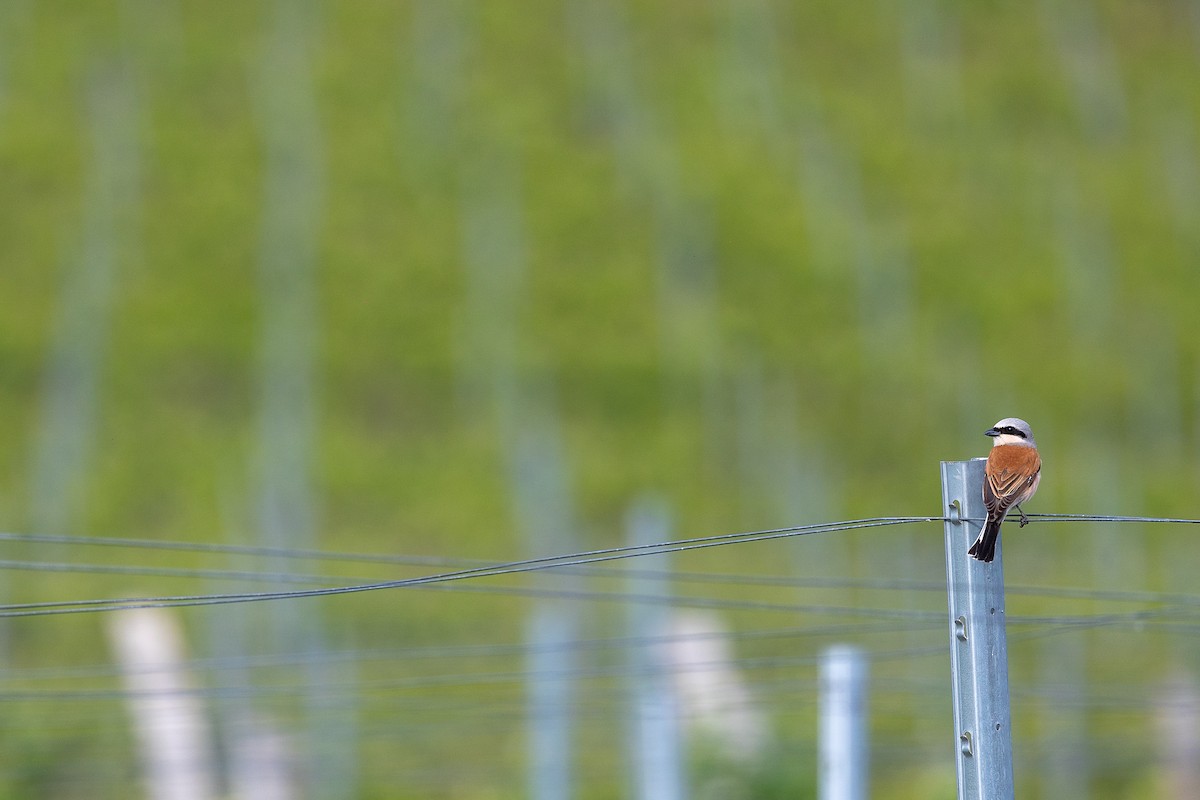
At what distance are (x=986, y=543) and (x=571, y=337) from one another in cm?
2691

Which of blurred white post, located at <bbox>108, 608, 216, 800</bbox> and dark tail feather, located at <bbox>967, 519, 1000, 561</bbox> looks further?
blurred white post, located at <bbox>108, 608, 216, 800</bbox>

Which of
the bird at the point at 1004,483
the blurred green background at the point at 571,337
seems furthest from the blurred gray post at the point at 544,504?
the bird at the point at 1004,483

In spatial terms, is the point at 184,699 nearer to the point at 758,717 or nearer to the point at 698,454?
the point at 758,717

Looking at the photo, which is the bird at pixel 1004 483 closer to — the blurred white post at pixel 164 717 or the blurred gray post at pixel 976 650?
the blurred gray post at pixel 976 650

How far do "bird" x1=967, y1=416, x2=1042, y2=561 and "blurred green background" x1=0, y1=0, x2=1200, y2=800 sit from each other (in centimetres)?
1241

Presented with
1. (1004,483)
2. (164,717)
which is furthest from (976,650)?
(164,717)

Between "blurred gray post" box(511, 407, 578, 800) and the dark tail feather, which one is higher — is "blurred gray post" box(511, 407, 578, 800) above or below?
above

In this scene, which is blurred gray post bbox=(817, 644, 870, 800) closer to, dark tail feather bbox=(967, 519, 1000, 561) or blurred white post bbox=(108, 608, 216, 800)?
dark tail feather bbox=(967, 519, 1000, 561)

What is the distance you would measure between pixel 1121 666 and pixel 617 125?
17933 mm

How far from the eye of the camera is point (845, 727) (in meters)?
6.78

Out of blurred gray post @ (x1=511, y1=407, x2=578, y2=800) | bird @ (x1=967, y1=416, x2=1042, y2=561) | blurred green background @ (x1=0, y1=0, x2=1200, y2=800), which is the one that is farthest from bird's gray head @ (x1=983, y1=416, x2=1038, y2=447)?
blurred green background @ (x1=0, y1=0, x2=1200, y2=800)

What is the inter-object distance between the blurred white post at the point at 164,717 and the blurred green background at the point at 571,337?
37 centimetres

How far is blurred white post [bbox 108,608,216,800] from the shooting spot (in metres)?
17.2

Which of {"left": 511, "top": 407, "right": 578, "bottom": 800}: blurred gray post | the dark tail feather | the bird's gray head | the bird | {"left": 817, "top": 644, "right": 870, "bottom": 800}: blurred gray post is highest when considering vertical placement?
{"left": 511, "top": 407, "right": 578, "bottom": 800}: blurred gray post
